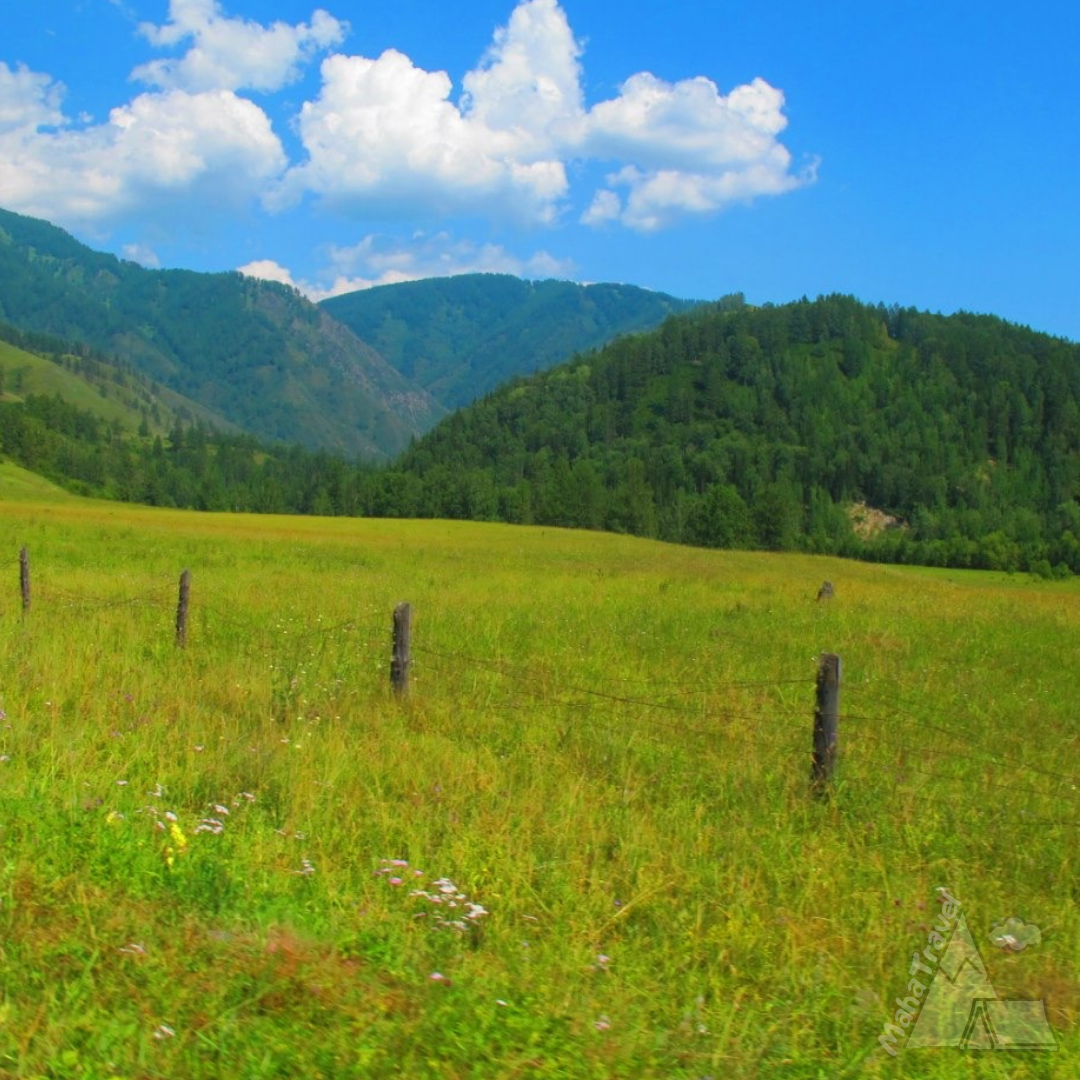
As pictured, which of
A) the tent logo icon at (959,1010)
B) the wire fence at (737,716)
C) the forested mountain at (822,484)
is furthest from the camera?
the forested mountain at (822,484)

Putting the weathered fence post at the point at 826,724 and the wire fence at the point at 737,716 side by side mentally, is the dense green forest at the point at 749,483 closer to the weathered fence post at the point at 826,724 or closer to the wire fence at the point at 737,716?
the wire fence at the point at 737,716

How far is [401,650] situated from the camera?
417 inches

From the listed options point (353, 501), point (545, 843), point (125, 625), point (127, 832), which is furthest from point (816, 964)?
point (353, 501)

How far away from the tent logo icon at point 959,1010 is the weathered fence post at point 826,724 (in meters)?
2.25

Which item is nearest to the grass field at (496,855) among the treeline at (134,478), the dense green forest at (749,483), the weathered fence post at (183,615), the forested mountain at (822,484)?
the weathered fence post at (183,615)

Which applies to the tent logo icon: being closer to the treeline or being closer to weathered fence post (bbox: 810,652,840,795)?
weathered fence post (bbox: 810,652,840,795)

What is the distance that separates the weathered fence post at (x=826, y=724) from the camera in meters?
7.93

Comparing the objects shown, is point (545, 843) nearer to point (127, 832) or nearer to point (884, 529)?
point (127, 832)

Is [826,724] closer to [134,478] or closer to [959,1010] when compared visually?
[959,1010]

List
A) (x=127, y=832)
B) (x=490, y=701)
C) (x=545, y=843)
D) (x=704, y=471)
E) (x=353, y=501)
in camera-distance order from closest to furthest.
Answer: (x=127, y=832) < (x=545, y=843) < (x=490, y=701) < (x=353, y=501) < (x=704, y=471)

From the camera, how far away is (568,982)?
481 centimetres

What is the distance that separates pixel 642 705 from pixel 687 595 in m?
14.1

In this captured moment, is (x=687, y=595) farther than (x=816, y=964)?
Yes

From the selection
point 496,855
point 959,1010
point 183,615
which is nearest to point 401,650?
point 183,615
